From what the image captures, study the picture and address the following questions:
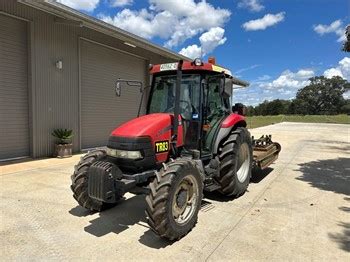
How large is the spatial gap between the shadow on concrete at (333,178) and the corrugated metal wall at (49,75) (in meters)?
7.25

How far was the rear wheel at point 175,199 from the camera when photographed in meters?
3.64

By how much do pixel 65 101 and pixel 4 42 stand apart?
2.48 m

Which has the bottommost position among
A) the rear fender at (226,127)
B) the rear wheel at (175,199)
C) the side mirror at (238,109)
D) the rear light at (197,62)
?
the rear wheel at (175,199)

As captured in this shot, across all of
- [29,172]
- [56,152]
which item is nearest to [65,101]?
[56,152]

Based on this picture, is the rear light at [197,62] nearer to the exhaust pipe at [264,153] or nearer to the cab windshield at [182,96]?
the cab windshield at [182,96]

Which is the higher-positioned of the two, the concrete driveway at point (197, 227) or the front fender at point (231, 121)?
the front fender at point (231, 121)

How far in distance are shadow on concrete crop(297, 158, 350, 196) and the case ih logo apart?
3.88m

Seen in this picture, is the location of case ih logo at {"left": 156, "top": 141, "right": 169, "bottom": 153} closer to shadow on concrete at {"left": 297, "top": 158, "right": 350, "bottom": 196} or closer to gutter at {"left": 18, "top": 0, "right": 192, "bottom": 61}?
shadow on concrete at {"left": 297, "top": 158, "right": 350, "bottom": 196}

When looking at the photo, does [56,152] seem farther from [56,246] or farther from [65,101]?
[56,246]

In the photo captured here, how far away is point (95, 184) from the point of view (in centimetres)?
401

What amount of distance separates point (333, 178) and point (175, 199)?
17.3ft

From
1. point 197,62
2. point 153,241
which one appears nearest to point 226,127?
point 197,62

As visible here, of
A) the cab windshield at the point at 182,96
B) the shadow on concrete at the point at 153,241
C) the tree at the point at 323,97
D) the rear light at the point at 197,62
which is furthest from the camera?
the tree at the point at 323,97

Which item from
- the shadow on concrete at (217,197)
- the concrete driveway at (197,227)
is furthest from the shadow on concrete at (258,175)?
the shadow on concrete at (217,197)
